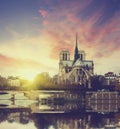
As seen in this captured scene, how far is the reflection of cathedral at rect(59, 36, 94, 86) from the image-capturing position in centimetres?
1734

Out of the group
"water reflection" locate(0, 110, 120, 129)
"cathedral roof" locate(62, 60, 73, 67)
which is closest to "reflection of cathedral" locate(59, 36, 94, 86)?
"cathedral roof" locate(62, 60, 73, 67)

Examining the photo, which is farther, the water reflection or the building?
the building

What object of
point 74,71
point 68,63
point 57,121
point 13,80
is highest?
point 68,63

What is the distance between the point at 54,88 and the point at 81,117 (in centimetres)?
576

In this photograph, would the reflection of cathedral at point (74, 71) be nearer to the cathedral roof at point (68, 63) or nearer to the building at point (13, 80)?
the cathedral roof at point (68, 63)

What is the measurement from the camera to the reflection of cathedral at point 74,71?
17.3 meters

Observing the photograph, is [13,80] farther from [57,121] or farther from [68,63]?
[57,121]

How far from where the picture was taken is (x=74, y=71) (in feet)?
60.0

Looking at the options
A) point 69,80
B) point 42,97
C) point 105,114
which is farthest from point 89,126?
point 42,97

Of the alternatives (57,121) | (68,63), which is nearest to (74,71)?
(68,63)

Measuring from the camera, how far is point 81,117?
12336 millimetres

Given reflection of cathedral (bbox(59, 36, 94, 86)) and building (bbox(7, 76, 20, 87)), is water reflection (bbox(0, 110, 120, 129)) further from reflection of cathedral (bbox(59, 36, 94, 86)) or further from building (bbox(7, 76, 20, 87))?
reflection of cathedral (bbox(59, 36, 94, 86))

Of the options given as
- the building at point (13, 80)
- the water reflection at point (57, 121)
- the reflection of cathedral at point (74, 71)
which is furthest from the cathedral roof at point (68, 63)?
the water reflection at point (57, 121)

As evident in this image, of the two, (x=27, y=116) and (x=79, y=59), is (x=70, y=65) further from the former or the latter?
(x=27, y=116)
